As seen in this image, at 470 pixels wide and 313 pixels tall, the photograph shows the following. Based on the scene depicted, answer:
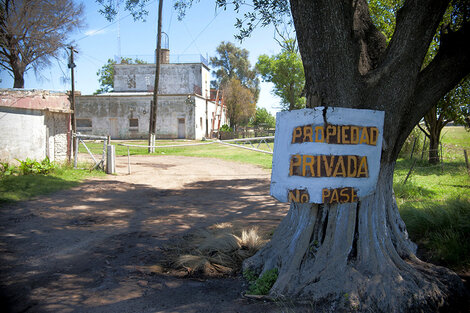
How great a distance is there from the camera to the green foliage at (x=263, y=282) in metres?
3.69

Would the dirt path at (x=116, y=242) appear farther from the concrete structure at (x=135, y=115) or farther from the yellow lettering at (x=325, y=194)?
the concrete structure at (x=135, y=115)

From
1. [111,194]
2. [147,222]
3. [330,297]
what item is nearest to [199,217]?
[147,222]

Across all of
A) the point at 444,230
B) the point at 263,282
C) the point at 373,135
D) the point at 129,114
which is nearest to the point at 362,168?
the point at 373,135

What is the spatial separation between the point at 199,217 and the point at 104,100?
103ft

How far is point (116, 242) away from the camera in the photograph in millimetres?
5617

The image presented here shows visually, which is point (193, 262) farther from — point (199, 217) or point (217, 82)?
point (217, 82)

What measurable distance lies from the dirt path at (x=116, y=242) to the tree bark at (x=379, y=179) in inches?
29.1

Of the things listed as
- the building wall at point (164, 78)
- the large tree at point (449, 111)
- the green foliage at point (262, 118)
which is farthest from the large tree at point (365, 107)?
the green foliage at point (262, 118)

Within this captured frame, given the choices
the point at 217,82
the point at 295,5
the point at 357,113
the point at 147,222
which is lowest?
the point at 147,222

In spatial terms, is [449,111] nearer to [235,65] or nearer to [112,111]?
[112,111]

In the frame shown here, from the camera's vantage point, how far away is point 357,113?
3572 mm

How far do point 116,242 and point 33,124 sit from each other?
8.52m

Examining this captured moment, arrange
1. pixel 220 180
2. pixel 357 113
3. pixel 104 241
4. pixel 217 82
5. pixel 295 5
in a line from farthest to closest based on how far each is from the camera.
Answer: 1. pixel 217 82
2. pixel 220 180
3. pixel 104 241
4. pixel 295 5
5. pixel 357 113

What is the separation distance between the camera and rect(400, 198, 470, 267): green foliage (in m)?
4.46
